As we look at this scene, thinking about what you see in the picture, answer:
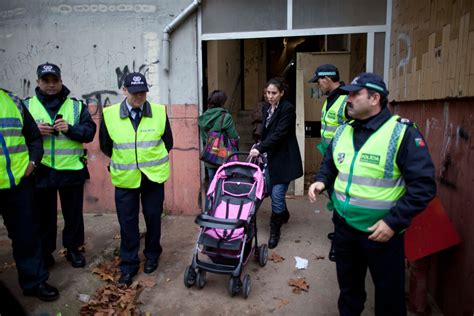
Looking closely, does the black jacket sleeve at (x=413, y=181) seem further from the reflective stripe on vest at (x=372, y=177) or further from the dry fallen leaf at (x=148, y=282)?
the dry fallen leaf at (x=148, y=282)

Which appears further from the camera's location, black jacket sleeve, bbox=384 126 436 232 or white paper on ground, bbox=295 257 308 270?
white paper on ground, bbox=295 257 308 270

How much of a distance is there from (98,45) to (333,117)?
12.2ft

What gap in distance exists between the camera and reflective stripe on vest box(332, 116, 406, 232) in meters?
2.44

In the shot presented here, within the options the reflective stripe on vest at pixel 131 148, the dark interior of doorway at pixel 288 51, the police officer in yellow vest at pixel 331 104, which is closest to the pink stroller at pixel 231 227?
the reflective stripe on vest at pixel 131 148

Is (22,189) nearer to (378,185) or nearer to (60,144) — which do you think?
(60,144)

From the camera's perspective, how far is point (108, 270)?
415 cm

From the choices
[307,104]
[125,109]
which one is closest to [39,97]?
[125,109]

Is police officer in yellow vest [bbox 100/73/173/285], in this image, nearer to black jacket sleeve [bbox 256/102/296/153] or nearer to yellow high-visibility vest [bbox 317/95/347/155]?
black jacket sleeve [bbox 256/102/296/153]

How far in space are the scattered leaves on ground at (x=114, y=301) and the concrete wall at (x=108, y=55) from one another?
2170 millimetres

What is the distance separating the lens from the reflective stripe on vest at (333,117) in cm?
403

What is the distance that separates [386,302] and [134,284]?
2468 millimetres

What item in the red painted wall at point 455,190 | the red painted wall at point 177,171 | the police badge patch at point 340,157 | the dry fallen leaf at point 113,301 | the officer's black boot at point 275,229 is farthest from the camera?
the red painted wall at point 177,171

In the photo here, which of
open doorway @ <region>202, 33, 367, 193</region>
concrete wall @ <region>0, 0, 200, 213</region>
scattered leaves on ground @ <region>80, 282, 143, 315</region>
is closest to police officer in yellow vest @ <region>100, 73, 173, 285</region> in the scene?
scattered leaves on ground @ <region>80, 282, 143, 315</region>

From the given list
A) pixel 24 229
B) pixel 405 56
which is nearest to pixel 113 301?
pixel 24 229
